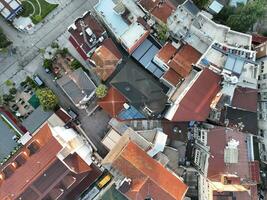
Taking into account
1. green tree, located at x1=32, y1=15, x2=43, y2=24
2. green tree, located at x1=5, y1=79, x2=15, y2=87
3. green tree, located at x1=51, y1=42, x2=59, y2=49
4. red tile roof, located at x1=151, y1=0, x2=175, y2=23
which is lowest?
red tile roof, located at x1=151, y1=0, x2=175, y2=23

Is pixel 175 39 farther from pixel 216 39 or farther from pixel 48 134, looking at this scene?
pixel 48 134

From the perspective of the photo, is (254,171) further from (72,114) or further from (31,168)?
(31,168)

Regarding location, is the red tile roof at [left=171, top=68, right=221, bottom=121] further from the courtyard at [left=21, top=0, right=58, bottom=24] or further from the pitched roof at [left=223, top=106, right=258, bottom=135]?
the courtyard at [left=21, top=0, right=58, bottom=24]

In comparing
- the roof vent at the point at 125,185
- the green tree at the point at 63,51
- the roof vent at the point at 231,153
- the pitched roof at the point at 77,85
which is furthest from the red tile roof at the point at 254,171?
the green tree at the point at 63,51

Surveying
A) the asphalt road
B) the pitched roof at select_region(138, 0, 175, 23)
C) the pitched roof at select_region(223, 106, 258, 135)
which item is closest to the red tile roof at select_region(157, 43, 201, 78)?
the pitched roof at select_region(138, 0, 175, 23)

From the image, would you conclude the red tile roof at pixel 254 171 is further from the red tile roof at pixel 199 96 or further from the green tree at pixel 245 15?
the green tree at pixel 245 15

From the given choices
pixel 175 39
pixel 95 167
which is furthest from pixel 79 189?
pixel 175 39
